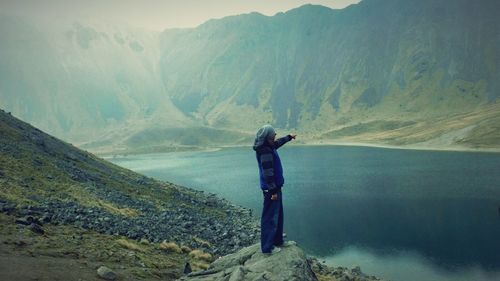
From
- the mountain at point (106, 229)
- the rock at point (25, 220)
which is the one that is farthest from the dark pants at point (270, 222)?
the rock at point (25, 220)

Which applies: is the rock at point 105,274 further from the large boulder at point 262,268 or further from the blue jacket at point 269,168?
the blue jacket at point 269,168

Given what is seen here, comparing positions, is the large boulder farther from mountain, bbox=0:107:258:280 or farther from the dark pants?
mountain, bbox=0:107:258:280

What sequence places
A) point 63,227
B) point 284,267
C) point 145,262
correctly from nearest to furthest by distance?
point 284,267 < point 145,262 < point 63,227

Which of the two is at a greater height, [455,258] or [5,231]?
[5,231]

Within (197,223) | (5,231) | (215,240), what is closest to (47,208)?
(5,231)

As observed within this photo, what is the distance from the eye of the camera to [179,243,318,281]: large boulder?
578 inches

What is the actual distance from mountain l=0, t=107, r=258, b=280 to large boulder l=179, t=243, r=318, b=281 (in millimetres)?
6143

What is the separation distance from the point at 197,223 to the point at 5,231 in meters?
29.0

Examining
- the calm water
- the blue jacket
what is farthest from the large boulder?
the calm water

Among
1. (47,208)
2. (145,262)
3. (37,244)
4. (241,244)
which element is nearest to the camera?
(37,244)

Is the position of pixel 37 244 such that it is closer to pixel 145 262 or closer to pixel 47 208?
pixel 145 262

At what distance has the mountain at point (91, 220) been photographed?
22094 millimetres

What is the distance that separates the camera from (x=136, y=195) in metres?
61.1

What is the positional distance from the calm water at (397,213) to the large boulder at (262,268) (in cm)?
3402
